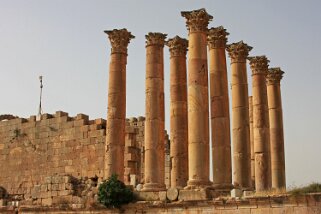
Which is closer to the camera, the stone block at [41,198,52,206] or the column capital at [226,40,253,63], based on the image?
the stone block at [41,198,52,206]

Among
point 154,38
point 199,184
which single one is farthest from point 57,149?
point 199,184

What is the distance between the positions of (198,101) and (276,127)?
29.4 ft

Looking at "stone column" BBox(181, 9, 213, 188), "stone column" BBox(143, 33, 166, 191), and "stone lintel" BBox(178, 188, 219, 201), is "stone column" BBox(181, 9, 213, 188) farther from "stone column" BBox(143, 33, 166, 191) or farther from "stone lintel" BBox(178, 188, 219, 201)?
"stone column" BBox(143, 33, 166, 191)

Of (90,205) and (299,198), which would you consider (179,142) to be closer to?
(90,205)

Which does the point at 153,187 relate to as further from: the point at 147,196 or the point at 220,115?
the point at 220,115

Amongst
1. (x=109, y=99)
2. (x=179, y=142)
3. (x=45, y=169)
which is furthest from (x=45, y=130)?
(x=179, y=142)

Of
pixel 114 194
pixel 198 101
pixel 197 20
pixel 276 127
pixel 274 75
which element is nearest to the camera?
pixel 114 194

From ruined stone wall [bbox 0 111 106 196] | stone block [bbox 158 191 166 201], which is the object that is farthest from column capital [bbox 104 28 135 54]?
stone block [bbox 158 191 166 201]

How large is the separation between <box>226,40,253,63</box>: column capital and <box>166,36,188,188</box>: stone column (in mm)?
2480

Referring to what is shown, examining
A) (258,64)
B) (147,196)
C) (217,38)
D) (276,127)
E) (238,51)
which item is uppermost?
(217,38)

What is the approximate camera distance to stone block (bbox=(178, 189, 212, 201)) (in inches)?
826

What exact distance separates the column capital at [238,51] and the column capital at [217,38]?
1790 mm

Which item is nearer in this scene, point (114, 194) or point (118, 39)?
point (114, 194)

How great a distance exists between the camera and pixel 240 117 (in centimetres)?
2670
